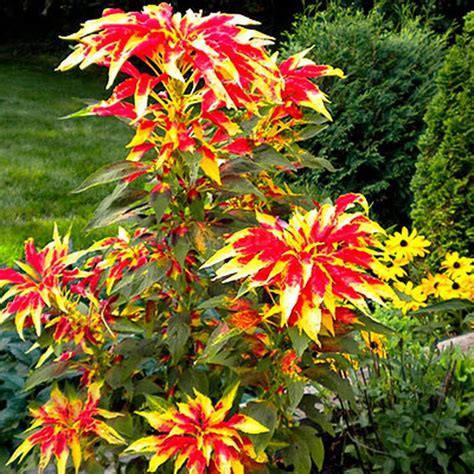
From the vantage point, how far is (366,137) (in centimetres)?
479

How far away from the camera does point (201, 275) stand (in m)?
1.89

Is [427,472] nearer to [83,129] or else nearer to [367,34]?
[367,34]

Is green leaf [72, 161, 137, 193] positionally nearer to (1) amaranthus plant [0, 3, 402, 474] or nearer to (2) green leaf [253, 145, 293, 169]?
(1) amaranthus plant [0, 3, 402, 474]

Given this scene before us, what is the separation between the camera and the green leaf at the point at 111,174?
5.14 ft

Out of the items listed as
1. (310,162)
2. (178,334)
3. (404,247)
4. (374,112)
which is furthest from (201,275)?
(374,112)

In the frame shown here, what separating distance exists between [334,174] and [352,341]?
330 centimetres

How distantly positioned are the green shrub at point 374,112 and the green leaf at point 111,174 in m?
3.00

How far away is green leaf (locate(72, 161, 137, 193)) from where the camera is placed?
61.7 inches

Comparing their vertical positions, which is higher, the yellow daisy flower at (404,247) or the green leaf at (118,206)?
the green leaf at (118,206)

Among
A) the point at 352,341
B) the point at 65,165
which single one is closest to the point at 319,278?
the point at 352,341

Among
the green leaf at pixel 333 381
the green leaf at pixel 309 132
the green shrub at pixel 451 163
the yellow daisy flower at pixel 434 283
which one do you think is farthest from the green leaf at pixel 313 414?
the green shrub at pixel 451 163

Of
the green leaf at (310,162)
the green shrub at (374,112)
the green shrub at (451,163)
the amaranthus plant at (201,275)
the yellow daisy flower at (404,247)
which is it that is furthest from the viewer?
the green shrub at (374,112)

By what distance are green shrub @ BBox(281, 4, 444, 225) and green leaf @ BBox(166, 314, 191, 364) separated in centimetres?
296

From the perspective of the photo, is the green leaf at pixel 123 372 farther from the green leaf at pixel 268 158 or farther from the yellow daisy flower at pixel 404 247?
the yellow daisy flower at pixel 404 247
